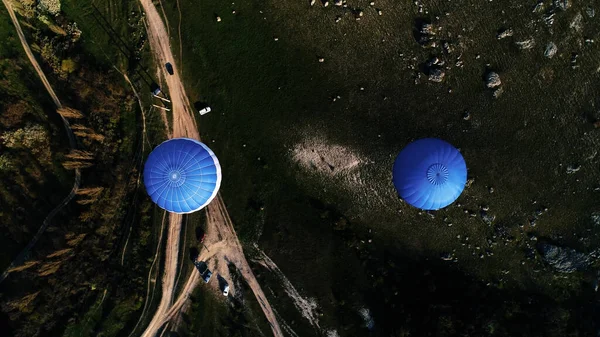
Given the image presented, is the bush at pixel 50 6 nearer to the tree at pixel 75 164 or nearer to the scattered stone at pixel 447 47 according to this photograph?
the tree at pixel 75 164

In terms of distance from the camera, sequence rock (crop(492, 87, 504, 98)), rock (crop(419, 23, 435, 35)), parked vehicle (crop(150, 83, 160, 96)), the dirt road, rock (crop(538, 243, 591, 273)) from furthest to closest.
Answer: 1. the dirt road
2. parked vehicle (crop(150, 83, 160, 96))
3. rock (crop(419, 23, 435, 35))
4. rock (crop(492, 87, 504, 98))
5. rock (crop(538, 243, 591, 273))

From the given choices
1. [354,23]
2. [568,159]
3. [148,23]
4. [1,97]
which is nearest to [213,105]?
[148,23]

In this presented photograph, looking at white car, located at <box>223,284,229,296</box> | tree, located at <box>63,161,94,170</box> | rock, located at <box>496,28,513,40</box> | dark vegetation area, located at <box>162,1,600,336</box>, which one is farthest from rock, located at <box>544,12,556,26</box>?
tree, located at <box>63,161,94,170</box>

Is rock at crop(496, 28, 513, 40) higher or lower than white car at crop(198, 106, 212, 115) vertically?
lower

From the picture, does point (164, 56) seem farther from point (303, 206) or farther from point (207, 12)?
point (303, 206)

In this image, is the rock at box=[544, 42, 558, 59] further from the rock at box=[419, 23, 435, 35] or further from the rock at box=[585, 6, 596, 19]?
the rock at box=[419, 23, 435, 35]

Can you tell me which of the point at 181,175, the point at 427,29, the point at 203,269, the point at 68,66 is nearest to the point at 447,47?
the point at 427,29
